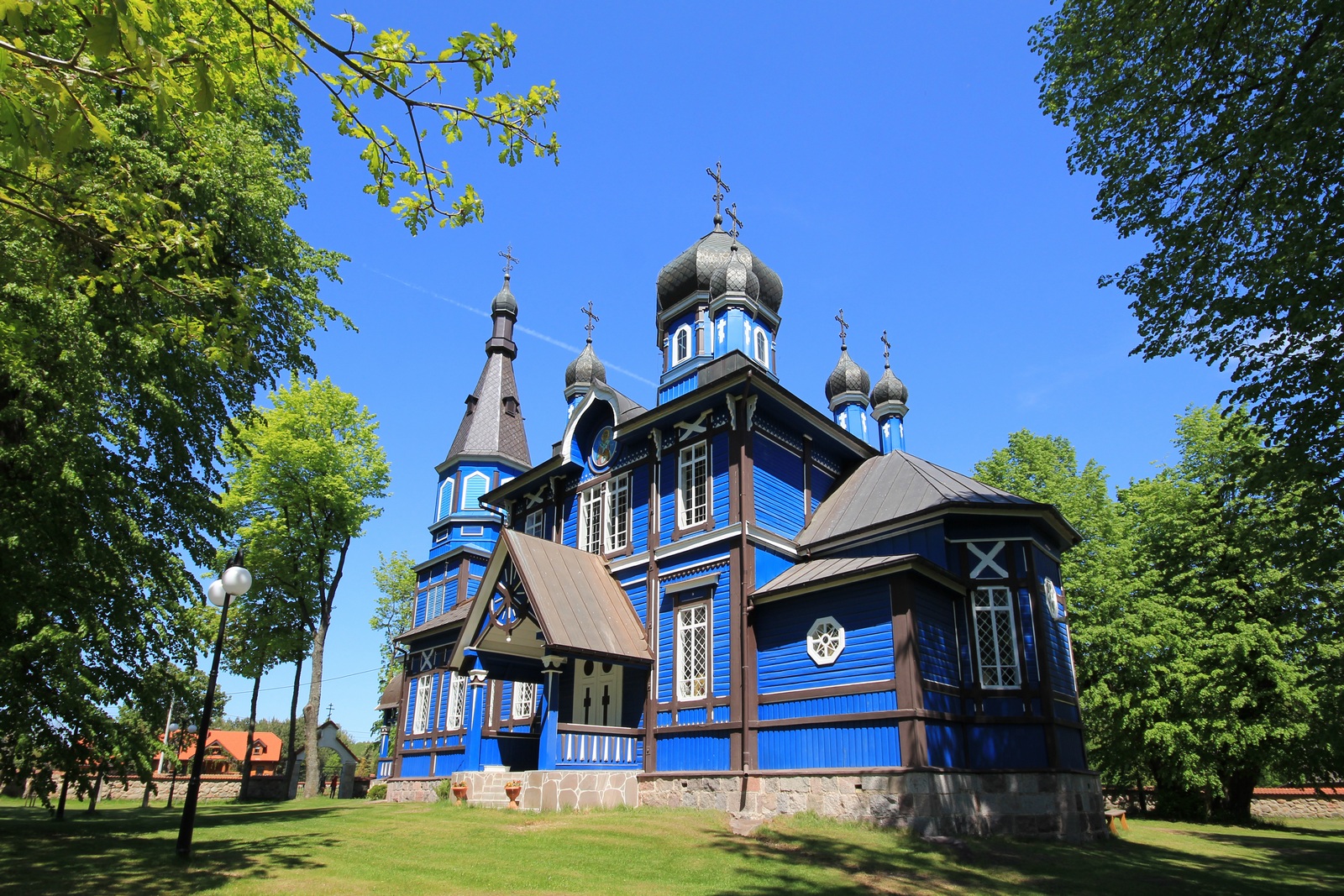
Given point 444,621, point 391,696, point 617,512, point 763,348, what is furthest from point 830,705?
point 391,696

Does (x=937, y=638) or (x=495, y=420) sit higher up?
(x=495, y=420)

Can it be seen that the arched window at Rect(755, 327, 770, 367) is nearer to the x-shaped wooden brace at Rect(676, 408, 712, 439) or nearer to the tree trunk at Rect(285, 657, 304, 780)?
the x-shaped wooden brace at Rect(676, 408, 712, 439)

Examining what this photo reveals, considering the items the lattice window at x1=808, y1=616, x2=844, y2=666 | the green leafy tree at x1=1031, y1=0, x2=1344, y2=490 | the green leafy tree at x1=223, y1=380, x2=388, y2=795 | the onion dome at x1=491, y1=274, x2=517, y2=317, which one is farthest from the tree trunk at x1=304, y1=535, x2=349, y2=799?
the green leafy tree at x1=1031, y1=0, x2=1344, y2=490

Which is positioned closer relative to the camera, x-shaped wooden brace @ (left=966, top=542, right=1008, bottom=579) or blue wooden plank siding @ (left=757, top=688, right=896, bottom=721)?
blue wooden plank siding @ (left=757, top=688, right=896, bottom=721)

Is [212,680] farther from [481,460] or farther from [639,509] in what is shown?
[481,460]

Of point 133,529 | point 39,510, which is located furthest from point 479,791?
point 39,510

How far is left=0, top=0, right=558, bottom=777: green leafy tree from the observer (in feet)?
13.9

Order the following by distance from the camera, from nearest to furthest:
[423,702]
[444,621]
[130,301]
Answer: [130,301], [444,621], [423,702]

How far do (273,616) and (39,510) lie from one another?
1999 centimetres

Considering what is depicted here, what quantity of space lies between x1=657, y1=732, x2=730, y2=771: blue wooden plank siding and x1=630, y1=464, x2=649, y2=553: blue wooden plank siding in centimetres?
414

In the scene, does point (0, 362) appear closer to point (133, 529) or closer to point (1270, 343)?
point (133, 529)

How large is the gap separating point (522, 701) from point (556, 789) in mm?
5971

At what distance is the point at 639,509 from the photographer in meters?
18.6

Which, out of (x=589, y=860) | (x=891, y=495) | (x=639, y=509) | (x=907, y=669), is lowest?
(x=589, y=860)
